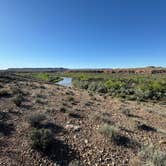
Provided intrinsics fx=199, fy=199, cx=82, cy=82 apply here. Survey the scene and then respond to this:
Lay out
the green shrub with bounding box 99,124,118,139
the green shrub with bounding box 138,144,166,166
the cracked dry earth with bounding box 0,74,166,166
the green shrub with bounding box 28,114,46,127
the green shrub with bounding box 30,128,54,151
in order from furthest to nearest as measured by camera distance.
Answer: the green shrub with bounding box 28,114,46,127 → the green shrub with bounding box 99,124,118,139 → the green shrub with bounding box 30,128,54,151 → the cracked dry earth with bounding box 0,74,166,166 → the green shrub with bounding box 138,144,166,166

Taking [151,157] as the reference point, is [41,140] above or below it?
above

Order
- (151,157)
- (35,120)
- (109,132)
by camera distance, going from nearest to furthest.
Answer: (151,157) → (109,132) → (35,120)

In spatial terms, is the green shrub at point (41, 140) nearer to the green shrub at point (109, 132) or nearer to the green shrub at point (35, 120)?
the green shrub at point (35, 120)

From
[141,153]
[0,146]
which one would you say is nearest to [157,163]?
[141,153]

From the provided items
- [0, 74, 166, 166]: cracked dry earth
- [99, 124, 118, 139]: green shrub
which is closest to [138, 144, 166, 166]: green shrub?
[0, 74, 166, 166]: cracked dry earth

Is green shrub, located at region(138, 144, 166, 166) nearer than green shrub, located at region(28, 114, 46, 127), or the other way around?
green shrub, located at region(138, 144, 166, 166)

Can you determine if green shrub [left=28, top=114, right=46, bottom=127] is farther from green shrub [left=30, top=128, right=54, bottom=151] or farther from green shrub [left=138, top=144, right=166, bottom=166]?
green shrub [left=138, top=144, right=166, bottom=166]

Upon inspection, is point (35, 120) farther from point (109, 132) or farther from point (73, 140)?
point (109, 132)

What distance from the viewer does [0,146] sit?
6.37 metres

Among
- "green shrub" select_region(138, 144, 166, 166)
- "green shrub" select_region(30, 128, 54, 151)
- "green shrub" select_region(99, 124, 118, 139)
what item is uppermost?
"green shrub" select_region(30, 128, 54, 151)

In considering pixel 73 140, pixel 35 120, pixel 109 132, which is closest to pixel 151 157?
pixel 109 132

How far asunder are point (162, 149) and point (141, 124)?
2716mm

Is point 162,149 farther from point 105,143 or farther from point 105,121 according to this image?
point 105,121

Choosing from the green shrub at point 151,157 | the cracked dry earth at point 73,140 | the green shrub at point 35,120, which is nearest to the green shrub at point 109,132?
the cracked dry earth at point 73,140
